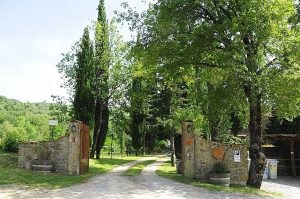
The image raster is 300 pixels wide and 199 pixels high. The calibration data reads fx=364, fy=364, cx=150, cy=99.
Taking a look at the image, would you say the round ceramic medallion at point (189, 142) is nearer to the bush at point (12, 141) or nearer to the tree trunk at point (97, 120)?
the bush at point (12, 141)

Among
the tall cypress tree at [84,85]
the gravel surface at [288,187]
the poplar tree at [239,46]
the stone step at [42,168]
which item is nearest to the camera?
the poplar tree at [239,46]

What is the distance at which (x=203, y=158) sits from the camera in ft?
63.8

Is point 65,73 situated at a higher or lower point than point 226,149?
higher

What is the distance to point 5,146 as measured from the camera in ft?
77.0

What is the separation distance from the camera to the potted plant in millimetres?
18375

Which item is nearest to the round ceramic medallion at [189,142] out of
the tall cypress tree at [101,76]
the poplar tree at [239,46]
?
the poplar tree at [239,46]

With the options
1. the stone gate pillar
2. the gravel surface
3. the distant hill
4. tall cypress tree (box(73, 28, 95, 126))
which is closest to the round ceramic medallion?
the stone gate pillar

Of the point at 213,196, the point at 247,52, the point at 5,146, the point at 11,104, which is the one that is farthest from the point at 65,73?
the point at 11,104

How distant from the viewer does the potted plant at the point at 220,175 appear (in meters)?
18.4

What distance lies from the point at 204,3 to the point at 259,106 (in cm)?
605

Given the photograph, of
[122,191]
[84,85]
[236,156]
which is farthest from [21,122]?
[122,191]

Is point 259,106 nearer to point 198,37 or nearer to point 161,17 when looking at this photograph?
point 198,37

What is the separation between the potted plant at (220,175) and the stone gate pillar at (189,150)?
1.16 meters

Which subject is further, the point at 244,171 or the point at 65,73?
the point at 65,73
